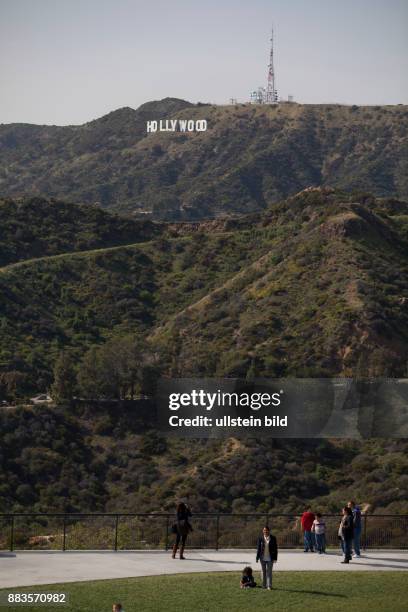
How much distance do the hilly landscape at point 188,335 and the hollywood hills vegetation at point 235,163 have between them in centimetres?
4010

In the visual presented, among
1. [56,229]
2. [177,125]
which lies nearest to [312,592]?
[56,229]

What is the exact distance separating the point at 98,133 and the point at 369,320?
123 m

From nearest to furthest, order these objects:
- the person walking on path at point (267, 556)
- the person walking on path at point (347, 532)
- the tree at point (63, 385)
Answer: the person walking on path at point (267, 556)
the person walking on path at point (347, 532)
the tree at point (63, 385)

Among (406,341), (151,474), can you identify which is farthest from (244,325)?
(151,474)

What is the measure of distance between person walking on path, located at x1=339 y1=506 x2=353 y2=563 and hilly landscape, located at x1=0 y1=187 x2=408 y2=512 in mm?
15764

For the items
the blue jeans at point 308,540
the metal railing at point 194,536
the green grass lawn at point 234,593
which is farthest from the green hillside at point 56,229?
the green grass lawn at point 234,593

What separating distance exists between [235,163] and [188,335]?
260ft

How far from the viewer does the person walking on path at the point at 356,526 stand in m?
28.1

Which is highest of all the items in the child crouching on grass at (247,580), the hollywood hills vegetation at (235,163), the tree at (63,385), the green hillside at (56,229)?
the hollywood hills vegetation at (235,163)

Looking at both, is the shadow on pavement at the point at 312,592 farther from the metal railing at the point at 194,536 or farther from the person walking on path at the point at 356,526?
the metal railing at the point at 194,536

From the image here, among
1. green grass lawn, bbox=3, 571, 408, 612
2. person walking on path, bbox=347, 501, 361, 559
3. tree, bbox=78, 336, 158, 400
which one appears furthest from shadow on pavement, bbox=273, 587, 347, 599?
tree, bbox=78, 336, 158, 400

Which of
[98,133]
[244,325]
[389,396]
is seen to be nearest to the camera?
[389,396]

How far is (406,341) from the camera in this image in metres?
63.6

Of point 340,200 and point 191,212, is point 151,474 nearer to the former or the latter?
point 340,200
